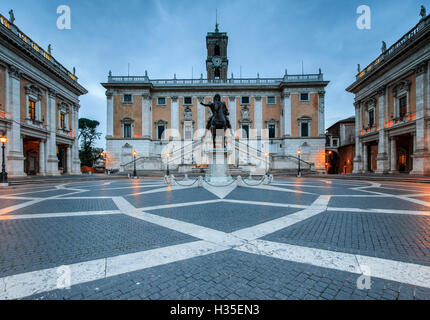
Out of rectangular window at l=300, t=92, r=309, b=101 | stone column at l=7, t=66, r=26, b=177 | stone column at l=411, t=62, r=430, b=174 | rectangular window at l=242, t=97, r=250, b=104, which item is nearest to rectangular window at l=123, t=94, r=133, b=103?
stone column at l=7, t=66, r=26, b=177

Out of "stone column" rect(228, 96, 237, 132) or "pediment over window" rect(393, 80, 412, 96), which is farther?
"stone column" rect(228, 96, 237, 132)

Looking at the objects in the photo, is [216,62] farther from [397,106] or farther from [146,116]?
[397,106]

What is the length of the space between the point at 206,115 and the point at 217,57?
17.7m

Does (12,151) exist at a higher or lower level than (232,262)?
higher

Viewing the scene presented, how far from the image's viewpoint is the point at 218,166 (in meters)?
13.3

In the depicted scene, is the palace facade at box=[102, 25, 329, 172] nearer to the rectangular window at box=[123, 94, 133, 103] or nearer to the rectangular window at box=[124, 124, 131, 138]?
the rectangular window at box=[123, 94, 133, 103]

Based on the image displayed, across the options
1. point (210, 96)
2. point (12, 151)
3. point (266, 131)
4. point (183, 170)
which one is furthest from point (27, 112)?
point (266, 131)

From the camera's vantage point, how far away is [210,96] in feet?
118

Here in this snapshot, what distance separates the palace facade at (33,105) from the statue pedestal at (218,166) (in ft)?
62.9

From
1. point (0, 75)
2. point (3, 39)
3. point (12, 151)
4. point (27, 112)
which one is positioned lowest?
point (12, 151)

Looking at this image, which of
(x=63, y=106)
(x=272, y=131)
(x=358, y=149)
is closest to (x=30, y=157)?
(x=63, y=106)

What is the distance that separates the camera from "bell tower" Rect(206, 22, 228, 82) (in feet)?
145
